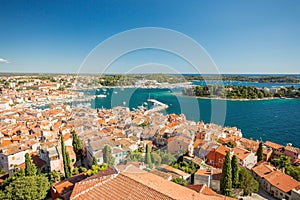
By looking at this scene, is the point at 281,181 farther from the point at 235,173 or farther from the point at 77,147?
the point at 77,147

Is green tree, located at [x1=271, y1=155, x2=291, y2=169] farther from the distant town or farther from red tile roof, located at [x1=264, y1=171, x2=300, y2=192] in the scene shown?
red tile roof, located at [x1=264, y1=171, x2=300, y2=192]

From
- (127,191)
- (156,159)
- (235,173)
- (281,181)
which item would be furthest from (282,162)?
(127,191)

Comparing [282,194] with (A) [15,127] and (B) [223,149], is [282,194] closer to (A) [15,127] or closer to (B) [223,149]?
(B) [223,149]

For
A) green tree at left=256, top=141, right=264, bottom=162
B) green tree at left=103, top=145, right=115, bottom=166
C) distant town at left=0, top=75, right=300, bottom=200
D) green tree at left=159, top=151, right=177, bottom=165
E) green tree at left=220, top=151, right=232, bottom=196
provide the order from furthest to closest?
green tree at left=256, top=141, right=264, bottom=162
green tree at left=103, top=145, right=115, bottom=166
green tree at left=159, top=151, right=177, bottom=165
green tree at left=220, top=151, right=232, bottom=196
distant town at left=0, top=75, right=300, bottom=200

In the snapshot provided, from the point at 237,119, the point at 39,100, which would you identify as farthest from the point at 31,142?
the point at 39,100

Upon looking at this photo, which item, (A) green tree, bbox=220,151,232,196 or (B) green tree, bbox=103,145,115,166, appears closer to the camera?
(A) green tree, bbox=220,151,232,196

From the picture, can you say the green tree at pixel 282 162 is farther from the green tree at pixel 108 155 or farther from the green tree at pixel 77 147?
the green tree at pixel 77 147

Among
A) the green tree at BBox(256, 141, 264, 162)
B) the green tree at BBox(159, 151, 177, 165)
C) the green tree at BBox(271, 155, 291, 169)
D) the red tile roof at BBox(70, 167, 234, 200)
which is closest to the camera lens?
the red tile roof at BBox(70, 167, 234, 200)

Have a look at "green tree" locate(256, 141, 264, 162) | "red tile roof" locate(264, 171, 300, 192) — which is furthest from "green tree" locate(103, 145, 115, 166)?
"green tree" locate(256, 141, 264, 162)

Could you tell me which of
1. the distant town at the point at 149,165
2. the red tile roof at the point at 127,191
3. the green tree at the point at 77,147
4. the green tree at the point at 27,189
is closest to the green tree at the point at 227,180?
the distant town at the point at 149,165
